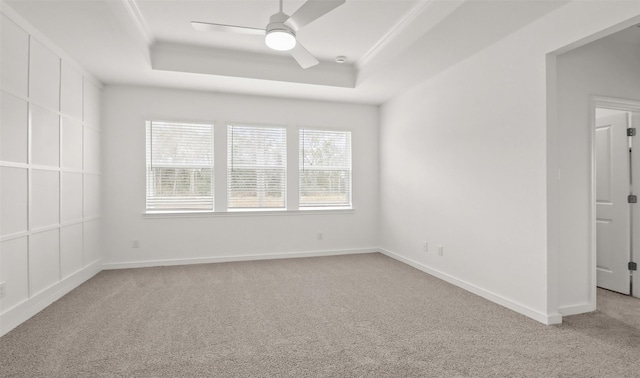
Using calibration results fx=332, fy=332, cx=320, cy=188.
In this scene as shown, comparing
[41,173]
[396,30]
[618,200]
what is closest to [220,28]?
[396,30]

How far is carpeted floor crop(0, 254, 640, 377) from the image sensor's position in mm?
2154

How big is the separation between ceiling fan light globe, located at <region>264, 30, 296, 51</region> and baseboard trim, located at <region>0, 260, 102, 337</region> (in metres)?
3.04

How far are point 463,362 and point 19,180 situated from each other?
383 centimetres

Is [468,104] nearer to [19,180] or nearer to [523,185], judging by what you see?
[523,185]

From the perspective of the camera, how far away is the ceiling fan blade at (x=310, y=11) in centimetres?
223

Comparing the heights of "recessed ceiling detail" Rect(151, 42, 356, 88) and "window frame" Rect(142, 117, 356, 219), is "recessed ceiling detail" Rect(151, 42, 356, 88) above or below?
above

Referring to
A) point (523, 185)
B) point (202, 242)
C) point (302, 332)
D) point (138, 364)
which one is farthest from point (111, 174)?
point (523, 185)

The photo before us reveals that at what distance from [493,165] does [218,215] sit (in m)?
3.84

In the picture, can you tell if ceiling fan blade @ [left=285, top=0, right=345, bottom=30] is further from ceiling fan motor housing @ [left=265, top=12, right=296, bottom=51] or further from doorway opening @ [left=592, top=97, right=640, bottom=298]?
doorway opening @ [left=592, top=97, right=640, bottom=298]

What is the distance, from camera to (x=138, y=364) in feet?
7.19

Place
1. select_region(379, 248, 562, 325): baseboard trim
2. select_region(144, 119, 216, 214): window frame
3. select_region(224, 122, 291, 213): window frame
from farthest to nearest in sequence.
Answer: select_region(224, 122, 291, 213): window frame
select_region(144, 119, 216, 214): window frame
select_region(379, 248, 562, 325): baseboard trim

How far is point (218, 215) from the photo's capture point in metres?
5.15

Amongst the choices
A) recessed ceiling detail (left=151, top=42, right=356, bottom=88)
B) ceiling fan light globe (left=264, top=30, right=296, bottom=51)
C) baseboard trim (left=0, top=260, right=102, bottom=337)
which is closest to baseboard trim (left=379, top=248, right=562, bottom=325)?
recessed ceiling detail (left=151, top=42, right=356, bottom=88)

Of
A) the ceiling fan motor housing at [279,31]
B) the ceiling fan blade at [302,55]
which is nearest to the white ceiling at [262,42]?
the ceiling fan blade at [302,55]
